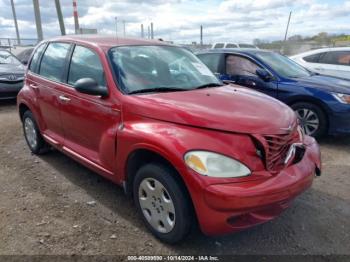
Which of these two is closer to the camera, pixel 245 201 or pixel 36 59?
pixel 245 201

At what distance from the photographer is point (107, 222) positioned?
3381 millimetres

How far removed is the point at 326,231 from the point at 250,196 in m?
1.22

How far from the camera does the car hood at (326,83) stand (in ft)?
18.8

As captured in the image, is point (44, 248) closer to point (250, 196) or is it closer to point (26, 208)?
point (26, 208)

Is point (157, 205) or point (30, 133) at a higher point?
point (157, 205)

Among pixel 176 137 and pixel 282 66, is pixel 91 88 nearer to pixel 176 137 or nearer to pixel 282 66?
pixel 176 137

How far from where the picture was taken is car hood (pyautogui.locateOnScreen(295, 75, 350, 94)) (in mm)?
5742

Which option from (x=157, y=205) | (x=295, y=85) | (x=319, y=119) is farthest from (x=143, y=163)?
(x=295, y=85)

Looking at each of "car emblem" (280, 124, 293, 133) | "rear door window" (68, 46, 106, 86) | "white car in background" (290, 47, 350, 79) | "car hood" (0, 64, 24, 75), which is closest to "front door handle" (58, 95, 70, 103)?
"rear door window" (68, 46, 106, 86)

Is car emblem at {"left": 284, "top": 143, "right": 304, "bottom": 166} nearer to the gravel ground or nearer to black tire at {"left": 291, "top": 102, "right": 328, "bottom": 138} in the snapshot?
the gravel ground

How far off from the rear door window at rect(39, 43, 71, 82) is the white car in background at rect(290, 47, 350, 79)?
691 cm

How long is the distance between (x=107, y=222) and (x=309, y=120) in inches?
159

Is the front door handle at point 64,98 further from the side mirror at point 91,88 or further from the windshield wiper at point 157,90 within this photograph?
the windshield wiper at point 157,90

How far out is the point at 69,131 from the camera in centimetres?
414
